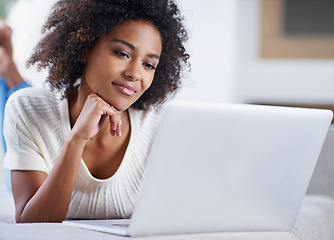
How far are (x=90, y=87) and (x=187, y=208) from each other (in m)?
0.40

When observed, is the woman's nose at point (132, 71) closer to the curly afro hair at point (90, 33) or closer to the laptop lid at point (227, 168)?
the curly afro hair at point (90, 33)

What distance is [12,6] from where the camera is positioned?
4.21 meters

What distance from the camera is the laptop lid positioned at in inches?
31.2

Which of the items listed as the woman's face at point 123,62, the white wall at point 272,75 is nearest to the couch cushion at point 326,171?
the woman's face at point 123,62

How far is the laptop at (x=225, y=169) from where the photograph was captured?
0.79 meters

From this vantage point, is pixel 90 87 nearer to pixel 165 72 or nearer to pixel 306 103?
pixel 165 72

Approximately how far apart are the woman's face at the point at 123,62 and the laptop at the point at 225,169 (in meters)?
0.29

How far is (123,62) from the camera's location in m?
1.09

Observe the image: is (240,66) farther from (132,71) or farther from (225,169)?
(225,169)

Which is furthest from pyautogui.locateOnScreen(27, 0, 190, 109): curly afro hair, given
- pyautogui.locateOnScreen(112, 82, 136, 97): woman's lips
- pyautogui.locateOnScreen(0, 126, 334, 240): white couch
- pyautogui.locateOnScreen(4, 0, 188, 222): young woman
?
pyautogui.locateOnScreen(0, 126, 334, 240): white couch

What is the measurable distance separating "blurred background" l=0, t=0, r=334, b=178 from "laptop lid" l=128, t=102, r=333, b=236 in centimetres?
336

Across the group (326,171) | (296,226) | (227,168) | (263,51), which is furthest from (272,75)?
(227,168)

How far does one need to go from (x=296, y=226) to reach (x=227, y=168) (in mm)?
291

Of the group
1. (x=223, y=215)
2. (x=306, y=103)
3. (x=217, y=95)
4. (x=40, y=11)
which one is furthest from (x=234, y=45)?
(x=223, y=215)
